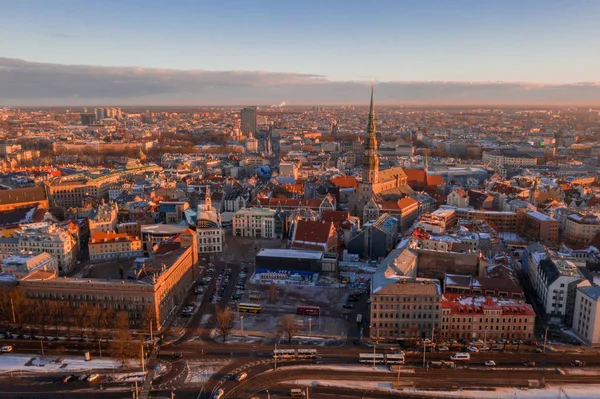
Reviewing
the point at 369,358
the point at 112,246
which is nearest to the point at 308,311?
the point at 369,358

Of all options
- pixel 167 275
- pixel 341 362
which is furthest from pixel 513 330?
pixel 167 275

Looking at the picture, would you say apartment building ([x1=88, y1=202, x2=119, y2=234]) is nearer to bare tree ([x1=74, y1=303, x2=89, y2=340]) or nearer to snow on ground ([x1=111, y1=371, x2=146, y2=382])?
bare tree ([x1=74, y1=303, x2=89, y2=340])

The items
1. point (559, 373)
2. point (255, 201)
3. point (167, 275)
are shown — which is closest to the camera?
point (559, 373)

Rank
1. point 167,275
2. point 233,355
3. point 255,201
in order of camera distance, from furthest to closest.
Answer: point 255,201 → point 167,275 → point 233,355

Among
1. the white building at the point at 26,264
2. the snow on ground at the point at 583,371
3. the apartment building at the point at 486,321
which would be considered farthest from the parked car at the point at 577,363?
the white building at the point at 26,264

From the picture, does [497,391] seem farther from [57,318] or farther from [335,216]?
[335,216]

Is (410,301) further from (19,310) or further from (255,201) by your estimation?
(255,201)
